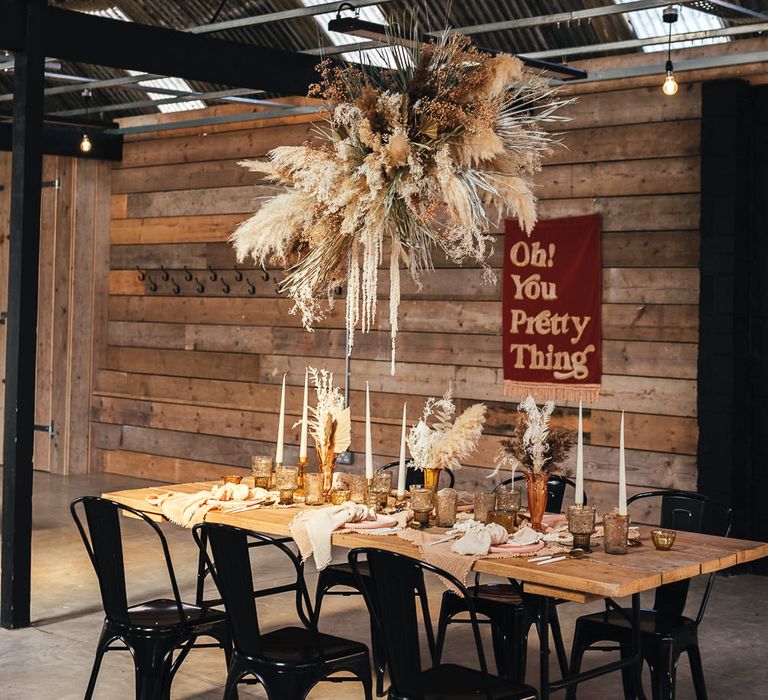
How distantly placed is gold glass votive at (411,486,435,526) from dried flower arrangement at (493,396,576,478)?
30cm

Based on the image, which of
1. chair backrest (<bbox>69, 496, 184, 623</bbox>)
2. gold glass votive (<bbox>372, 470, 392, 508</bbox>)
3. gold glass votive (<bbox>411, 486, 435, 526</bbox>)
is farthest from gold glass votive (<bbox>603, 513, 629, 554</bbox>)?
chair backrest (<bbox>69, 496, 184, 623</bbox>)

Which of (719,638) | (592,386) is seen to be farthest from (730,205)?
(719,638)

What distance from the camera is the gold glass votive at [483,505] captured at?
13.8ft

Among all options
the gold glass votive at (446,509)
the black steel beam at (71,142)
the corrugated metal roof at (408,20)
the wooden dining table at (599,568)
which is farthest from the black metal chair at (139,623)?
the black steel beam at (71,142)

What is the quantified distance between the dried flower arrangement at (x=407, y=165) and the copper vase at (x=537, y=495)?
0.76m

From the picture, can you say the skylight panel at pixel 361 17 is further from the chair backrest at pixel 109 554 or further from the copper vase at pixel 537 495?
the chair backrest at pixel 109 554

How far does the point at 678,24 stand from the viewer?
7.29 meters

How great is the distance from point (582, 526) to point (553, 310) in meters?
4.10

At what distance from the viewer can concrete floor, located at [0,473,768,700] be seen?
187 inches

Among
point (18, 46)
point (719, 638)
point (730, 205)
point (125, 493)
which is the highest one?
point (18, 46)

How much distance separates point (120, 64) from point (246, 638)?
343 cm

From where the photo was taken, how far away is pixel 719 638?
5.66m

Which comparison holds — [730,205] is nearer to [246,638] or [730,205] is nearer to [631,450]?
[631,450]

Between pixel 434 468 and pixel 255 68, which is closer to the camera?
pixel 434 468
